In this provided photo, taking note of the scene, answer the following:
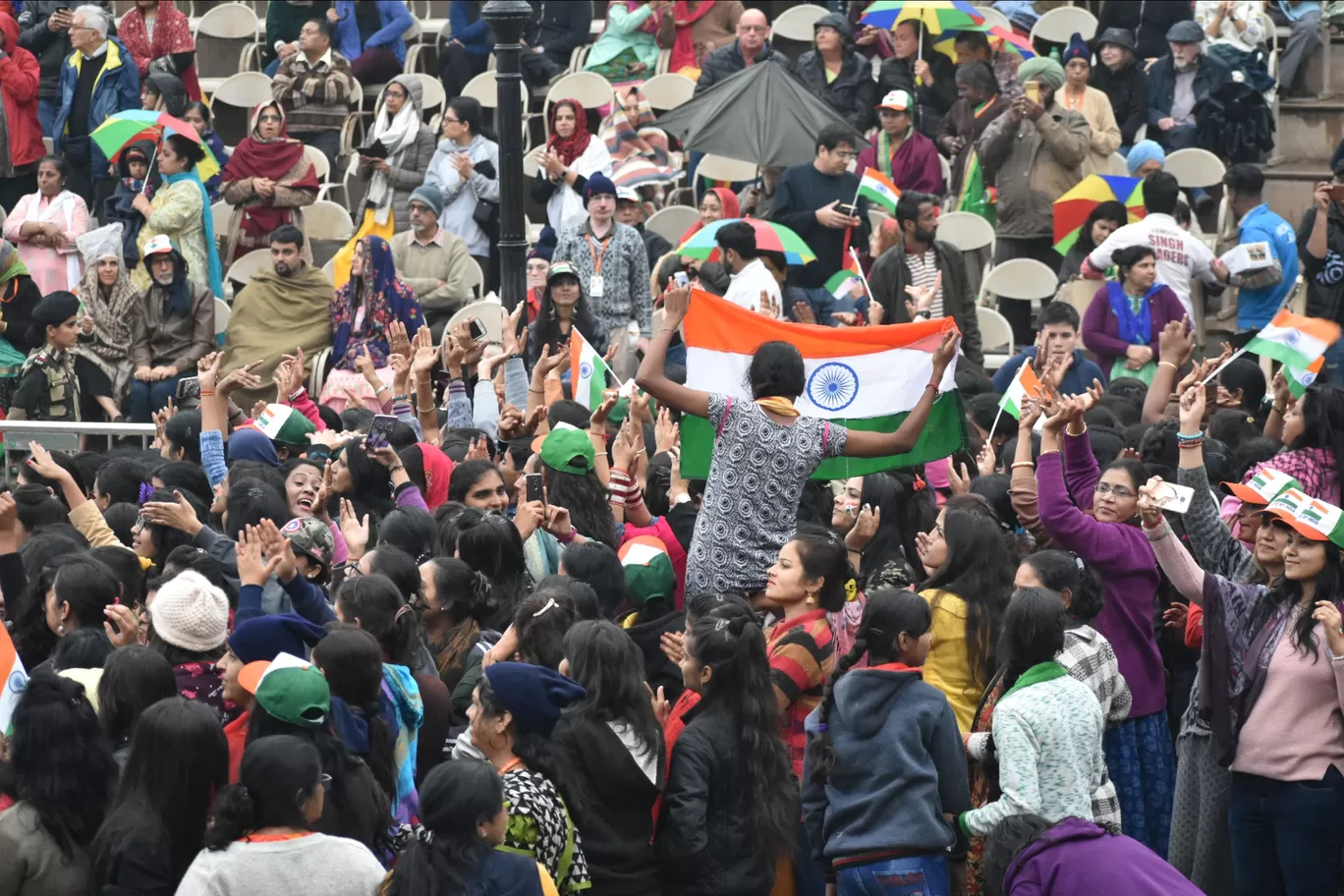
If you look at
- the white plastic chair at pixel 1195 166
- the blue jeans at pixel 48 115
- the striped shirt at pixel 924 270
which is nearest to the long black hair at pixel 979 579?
the striped shirt at pixel 924 270

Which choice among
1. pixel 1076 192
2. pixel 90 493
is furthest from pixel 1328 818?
pixel 1076 192

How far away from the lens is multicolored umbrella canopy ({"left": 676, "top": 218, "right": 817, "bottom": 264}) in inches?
475

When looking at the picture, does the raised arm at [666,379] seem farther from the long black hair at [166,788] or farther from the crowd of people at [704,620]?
the long black hair at [166,788]

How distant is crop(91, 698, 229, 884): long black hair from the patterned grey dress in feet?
7.87

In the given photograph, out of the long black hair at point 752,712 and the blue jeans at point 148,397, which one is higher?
the long black hair at point 752,712

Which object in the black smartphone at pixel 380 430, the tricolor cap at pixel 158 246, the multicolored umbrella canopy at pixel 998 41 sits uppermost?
the multicolored umbrella canopy at pixel 998 41

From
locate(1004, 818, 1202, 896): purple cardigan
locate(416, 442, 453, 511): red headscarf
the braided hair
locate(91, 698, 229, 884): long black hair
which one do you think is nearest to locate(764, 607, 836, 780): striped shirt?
the braided hair

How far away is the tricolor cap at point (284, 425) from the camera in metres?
9.20

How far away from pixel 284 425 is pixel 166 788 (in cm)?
423

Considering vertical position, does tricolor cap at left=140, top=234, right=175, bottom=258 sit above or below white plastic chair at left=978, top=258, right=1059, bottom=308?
above

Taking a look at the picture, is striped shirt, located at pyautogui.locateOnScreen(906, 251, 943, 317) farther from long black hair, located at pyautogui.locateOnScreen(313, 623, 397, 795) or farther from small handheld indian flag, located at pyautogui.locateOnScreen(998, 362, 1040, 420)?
long black hair, located at pyautogui.locateOnScreen(313, 623, 397, 795)

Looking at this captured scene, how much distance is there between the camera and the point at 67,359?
41.7 feet

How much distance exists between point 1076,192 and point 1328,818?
7.82 meters

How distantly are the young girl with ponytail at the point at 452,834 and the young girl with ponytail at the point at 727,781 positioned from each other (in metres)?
1.04
